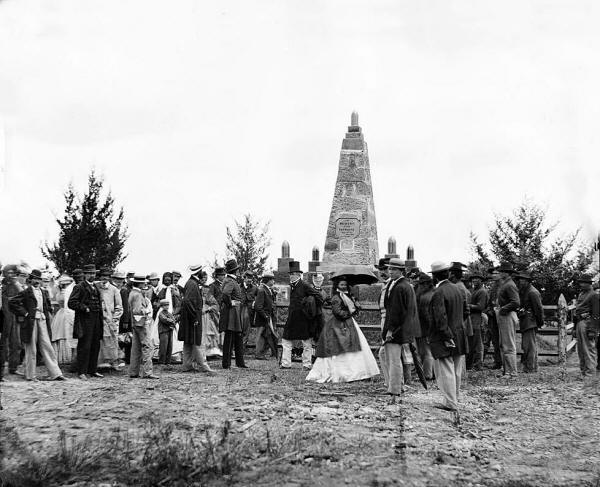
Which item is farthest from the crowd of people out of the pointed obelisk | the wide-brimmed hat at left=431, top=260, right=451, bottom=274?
the pointed obelisk

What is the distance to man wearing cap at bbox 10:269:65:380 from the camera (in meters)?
11.0

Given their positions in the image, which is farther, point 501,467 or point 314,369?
point 314,369

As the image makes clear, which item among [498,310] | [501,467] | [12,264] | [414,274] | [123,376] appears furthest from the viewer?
A: [414,274]

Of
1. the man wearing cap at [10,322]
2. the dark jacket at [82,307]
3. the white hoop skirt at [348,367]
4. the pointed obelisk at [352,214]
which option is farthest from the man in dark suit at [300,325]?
the pointed obelisk at [352,214]

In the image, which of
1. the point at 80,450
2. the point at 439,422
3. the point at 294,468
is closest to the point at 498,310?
the point at 439,422

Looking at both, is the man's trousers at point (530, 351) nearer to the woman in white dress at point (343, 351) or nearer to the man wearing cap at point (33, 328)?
the woman in white dress at point (343, 351)

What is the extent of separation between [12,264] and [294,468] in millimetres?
6816

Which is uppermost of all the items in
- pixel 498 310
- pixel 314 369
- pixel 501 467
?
pixel 498 310

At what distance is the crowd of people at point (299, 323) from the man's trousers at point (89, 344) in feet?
0.06

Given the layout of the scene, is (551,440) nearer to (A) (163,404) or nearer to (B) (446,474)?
(B) (446,474)

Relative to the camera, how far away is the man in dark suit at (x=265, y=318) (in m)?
16.2

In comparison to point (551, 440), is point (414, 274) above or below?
above

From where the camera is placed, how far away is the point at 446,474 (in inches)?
265

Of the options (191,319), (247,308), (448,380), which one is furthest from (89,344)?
(448,380)
